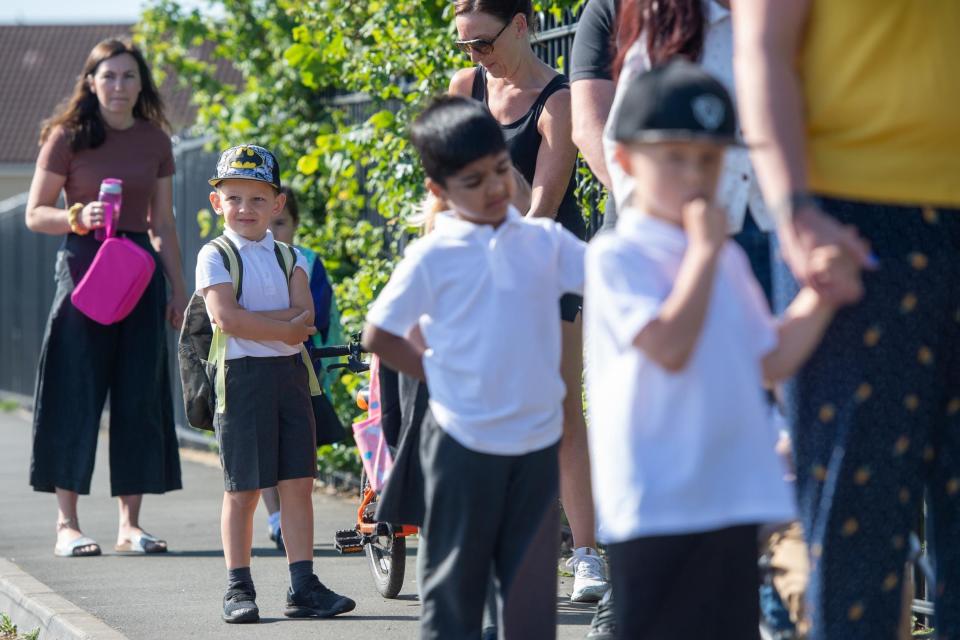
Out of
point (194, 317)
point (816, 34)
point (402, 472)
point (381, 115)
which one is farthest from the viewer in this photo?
point (381, 115)

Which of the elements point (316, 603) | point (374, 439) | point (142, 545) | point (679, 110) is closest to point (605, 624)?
point (374, 439)

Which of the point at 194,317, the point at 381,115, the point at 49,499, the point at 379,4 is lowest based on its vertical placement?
the point at 49,499

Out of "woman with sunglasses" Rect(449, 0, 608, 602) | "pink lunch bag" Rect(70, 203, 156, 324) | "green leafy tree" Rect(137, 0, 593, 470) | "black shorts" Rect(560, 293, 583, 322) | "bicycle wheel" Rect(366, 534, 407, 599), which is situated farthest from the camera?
"green leafy tree" Rect(137, 0, 593, 470)

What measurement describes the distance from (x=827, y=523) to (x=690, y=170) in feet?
2.65

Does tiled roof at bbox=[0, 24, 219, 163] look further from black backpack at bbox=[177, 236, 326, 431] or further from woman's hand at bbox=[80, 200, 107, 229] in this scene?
black backpack at bbox=[177, 236, 326, 431]

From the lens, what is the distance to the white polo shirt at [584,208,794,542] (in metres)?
2.77

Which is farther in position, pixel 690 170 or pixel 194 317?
pixel 194 317

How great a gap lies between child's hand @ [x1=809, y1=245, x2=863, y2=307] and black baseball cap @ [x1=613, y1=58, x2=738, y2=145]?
0.84ft

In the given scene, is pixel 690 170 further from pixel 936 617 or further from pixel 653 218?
pixel 936 617

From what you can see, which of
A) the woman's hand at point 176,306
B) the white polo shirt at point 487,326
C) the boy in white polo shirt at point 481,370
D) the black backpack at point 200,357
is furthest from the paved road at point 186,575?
the white polo shirt at point 487,326

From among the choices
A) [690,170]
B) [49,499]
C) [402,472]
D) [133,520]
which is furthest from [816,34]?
[49,499]

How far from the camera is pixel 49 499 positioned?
966 cm

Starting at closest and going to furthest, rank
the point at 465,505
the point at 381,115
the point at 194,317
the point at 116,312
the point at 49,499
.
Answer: the point at 465,505 < the point at 194,317 < the point at 116,312 < the point at 381,115 < the point at 49,499

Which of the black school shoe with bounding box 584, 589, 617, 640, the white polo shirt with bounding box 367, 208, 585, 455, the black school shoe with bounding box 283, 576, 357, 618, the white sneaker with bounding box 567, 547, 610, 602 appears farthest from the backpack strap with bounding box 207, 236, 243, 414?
the white polo shirt with bounding box 367, 208, 585, 455
